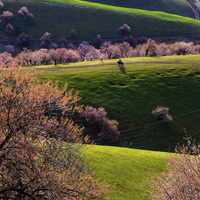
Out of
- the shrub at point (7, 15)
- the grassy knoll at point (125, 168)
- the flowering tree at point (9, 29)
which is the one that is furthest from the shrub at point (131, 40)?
the grassy knoll at point (125, 168)

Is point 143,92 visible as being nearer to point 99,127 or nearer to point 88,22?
point 99,127

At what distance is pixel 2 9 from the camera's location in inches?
6781

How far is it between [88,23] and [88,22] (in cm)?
166

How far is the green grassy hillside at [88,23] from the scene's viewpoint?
16862 centimetres

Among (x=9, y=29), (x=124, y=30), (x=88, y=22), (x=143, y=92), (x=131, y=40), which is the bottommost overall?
(x=9, y=29)

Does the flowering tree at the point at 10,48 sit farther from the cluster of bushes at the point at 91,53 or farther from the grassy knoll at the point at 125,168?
the grassy knoll at the point at 125,168

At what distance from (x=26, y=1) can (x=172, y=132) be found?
6853 inches

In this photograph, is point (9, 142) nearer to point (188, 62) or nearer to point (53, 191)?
point (53, 191)

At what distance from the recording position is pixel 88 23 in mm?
179750

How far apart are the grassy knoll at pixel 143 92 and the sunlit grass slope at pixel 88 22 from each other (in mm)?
83368

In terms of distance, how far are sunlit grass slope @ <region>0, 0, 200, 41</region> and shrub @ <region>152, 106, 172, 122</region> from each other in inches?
4524

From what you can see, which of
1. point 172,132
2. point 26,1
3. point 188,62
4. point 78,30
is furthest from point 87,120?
point 26,1

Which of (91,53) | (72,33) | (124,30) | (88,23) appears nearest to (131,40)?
(124,30)

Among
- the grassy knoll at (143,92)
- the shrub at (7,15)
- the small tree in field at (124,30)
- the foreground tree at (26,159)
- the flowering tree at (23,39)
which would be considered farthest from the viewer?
the small tree in field at (124,30)
